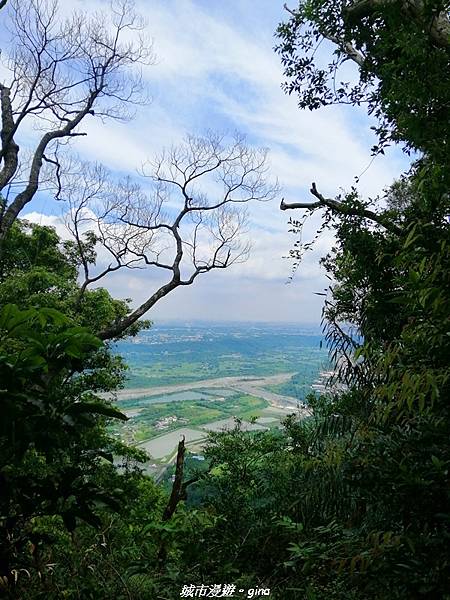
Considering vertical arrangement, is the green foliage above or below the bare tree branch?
below

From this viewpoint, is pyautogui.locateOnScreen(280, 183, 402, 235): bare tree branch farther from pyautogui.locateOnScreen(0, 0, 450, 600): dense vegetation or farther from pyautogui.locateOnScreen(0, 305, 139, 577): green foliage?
pyautogui.locateOnScreen(0, 305, 139, 577): green foliage

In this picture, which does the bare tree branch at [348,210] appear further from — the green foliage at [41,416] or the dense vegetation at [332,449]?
the green foliage at [41,416]

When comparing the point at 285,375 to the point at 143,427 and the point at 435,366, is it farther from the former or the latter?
the point at 435,366

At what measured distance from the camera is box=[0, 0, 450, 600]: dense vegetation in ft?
2.98

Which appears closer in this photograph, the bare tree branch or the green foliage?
the green foliage

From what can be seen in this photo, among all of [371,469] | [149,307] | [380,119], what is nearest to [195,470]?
[149,307]

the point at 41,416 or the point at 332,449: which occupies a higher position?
the point at 41,416

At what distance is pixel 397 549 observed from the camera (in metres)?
1.11

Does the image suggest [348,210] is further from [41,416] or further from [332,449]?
[41,416]

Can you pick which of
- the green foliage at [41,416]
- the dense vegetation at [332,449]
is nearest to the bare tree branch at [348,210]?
the dense vegetation at [332,449]

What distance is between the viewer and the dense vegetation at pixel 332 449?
0.91 m

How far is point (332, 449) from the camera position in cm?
219

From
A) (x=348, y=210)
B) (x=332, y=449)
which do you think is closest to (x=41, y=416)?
(x=332, y=449)

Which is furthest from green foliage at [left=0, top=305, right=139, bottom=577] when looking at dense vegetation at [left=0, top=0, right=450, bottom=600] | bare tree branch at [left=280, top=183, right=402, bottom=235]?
bare tree branch at [left=280, top=183, right=402, bottom=235]
